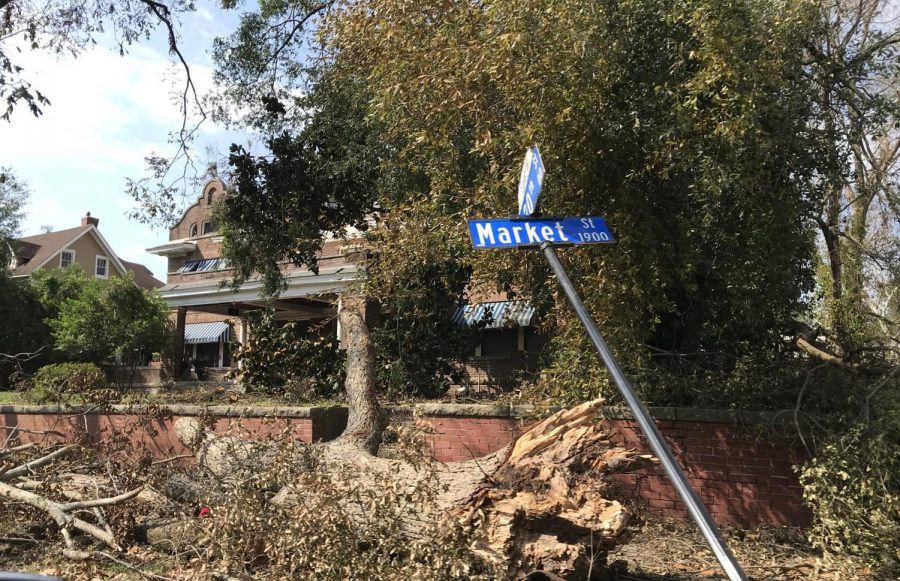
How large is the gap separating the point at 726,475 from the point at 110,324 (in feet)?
72.6

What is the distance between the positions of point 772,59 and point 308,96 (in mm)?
8053

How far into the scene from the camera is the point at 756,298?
6.56 m

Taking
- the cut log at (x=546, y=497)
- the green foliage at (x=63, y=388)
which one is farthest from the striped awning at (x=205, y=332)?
the cut log at (x=546, y=497)

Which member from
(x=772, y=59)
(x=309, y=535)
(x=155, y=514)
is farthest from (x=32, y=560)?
(x=772, y=59)

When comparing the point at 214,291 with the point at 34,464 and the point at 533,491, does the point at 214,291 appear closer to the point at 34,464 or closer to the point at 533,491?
the point at 34,464

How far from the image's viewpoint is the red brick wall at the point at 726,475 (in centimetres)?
613

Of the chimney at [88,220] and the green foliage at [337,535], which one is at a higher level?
the chimney at [88,220]

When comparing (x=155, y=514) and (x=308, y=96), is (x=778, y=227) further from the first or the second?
(x=308, y=96)

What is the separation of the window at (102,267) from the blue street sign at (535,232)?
4350cm

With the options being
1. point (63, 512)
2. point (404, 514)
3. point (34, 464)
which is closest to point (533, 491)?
point (404, 514)

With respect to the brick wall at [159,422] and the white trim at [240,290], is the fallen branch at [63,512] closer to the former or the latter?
the brick wall at [159,422]

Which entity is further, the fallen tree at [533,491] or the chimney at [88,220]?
the chimney at [88,220]

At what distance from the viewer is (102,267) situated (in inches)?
1673

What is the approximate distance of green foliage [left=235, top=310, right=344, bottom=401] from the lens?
39.3 feet
